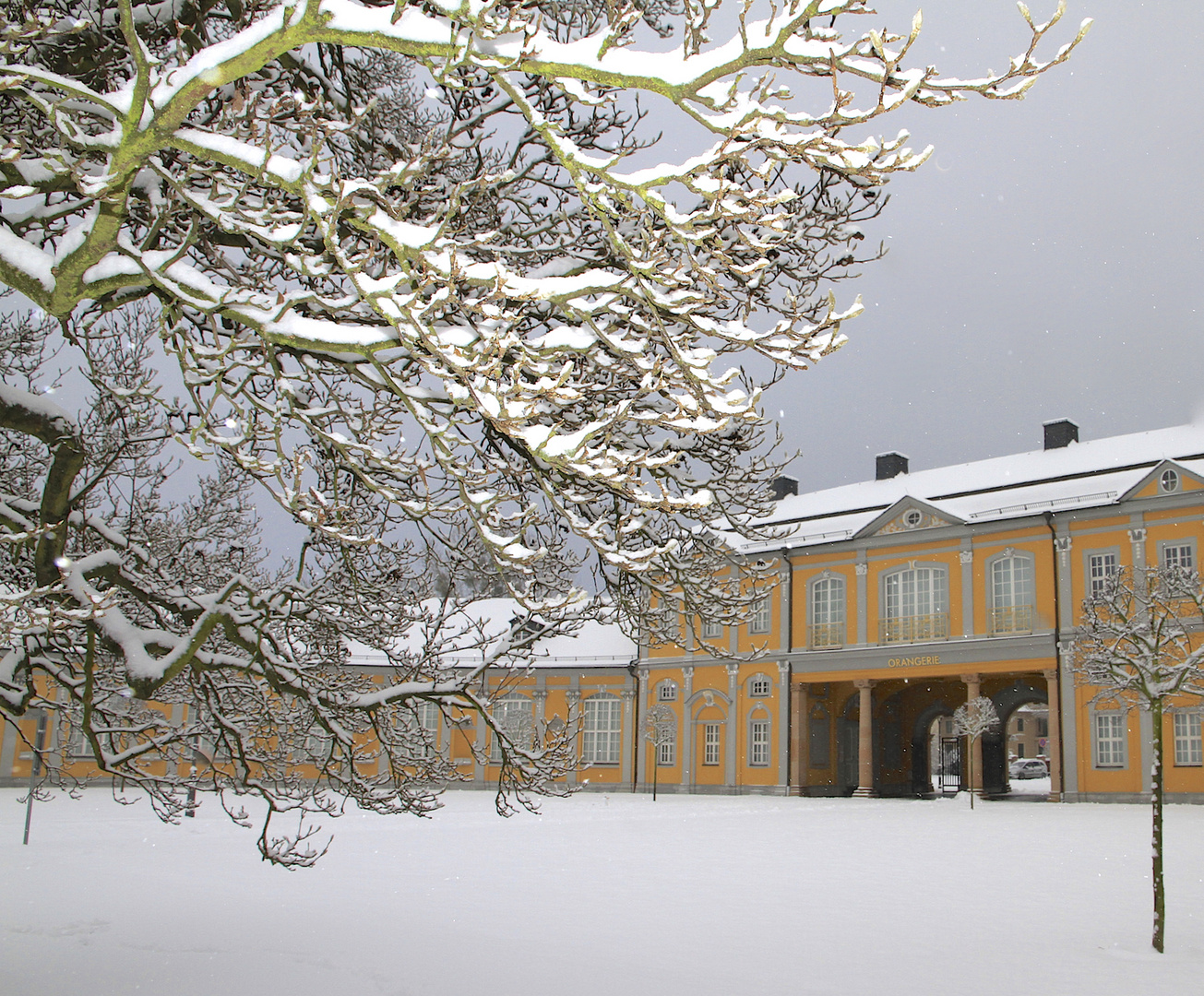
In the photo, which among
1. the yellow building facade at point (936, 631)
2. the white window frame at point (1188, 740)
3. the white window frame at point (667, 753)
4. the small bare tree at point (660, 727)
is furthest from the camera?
the white window frame at point (667, 753)

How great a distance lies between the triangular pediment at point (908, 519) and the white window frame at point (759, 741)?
24.3 ft

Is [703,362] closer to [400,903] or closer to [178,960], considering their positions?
[178,960]

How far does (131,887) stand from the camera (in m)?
11.1

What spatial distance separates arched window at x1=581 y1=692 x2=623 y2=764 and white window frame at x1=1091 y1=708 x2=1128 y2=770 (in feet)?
55.6

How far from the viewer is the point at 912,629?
31922 millimetres

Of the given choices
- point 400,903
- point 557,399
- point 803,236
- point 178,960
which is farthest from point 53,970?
point 803,236

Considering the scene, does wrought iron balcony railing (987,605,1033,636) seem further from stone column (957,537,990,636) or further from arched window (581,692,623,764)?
arched window (581,692,623,764)

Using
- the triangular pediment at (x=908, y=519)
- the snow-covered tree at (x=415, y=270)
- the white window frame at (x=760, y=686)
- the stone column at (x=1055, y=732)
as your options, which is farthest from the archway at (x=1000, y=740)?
the snow-covered tree at (x=415, y=270)

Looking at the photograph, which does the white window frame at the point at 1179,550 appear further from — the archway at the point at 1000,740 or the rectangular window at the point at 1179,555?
the archway at the point at 1000,740

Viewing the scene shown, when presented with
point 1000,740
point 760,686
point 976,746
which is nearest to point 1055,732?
point 976,746

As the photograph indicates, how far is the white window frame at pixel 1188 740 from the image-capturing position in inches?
1019

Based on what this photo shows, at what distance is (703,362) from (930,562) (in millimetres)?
29762

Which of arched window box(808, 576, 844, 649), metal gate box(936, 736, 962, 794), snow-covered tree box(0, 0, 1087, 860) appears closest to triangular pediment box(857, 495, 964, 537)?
arched window box(808, 576, 844, 649)

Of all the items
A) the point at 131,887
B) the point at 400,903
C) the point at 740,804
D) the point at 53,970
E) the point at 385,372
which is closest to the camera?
the point at 385,372
